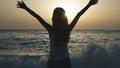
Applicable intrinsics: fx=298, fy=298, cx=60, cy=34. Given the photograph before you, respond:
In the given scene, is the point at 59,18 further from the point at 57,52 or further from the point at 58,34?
the point at 57,52

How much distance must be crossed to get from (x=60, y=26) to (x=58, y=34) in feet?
0.37

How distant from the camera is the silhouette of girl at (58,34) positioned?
3982mm

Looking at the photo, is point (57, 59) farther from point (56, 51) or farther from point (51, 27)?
point (51, 27)

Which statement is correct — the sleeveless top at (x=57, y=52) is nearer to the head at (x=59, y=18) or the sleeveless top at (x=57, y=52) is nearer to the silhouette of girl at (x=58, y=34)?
the silhouette of girl at (x=58, y=34)

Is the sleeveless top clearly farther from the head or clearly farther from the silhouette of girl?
the head

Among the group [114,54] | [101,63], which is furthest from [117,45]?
[101,63]

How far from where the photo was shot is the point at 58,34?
398 cm

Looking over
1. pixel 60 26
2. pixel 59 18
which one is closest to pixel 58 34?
pixel 60 26

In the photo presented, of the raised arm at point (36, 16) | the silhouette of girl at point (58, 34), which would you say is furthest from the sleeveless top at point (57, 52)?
the raised arm at point (36, 16)

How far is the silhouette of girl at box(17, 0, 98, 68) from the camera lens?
398 cm

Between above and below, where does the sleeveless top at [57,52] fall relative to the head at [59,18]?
below

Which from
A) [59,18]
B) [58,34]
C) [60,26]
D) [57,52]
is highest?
[59,18]

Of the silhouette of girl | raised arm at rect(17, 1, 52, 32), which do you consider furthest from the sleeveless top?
raised arm at rect(17, 1, 52, 32)

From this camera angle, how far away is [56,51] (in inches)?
160
